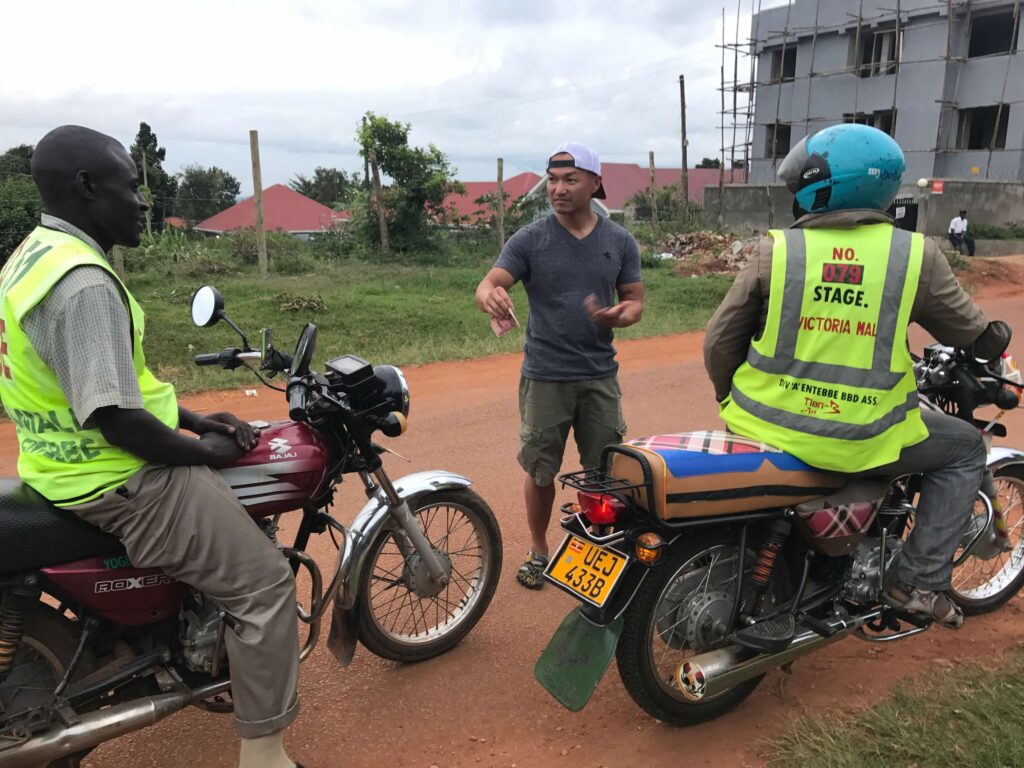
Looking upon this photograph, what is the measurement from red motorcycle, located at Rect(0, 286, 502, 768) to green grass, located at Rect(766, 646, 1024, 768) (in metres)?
1.39

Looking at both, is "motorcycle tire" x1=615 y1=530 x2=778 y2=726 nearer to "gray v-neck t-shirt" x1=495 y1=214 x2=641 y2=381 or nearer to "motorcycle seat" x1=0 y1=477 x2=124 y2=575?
"gray v-neck t-shirt" x1=495 y1=214 x2=641 y2=381

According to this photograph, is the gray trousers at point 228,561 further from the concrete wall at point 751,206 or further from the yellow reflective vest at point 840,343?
the concrete wall at point 751,206

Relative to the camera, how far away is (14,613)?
215 cm

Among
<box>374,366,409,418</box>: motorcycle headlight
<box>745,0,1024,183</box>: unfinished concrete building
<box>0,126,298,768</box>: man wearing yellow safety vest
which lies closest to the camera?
<box>0,126,298,768</box>: man wearing yellow safety vest

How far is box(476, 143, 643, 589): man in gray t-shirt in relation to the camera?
3523mm

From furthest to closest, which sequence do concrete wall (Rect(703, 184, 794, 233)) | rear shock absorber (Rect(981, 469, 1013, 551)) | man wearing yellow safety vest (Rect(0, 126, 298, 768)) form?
concrete wall (Rect(703, 184, 794, 233)), rear shock absorber (Rect(981, 469, 1013, 551)), man wearing yellow safety vest (Rect(0, 126, 298, 768))

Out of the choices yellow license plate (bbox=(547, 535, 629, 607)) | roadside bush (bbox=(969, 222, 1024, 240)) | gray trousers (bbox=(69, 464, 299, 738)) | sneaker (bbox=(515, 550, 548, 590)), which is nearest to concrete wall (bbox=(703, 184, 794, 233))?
roadside bush (bbox=(969, 222, 1024, 240))

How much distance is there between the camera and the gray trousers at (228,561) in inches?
85.1

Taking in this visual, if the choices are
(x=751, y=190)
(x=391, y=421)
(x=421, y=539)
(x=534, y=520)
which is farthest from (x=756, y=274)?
(x=751, y=190)

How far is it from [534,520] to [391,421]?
1373mm

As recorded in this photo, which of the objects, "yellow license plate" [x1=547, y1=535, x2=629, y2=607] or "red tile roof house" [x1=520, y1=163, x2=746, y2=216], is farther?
"red tile roof house" [x1=520, y1=163, x2=746, y2=216]

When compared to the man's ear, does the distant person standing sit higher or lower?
lower

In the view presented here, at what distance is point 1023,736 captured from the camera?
2.40 metres

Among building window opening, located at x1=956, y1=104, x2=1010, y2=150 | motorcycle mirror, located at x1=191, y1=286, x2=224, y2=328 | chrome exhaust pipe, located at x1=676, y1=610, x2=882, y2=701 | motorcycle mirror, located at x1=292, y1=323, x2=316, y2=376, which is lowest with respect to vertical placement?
chrome exhaust pipe, located at x1=676, y1=610, x2=882, y2=701
